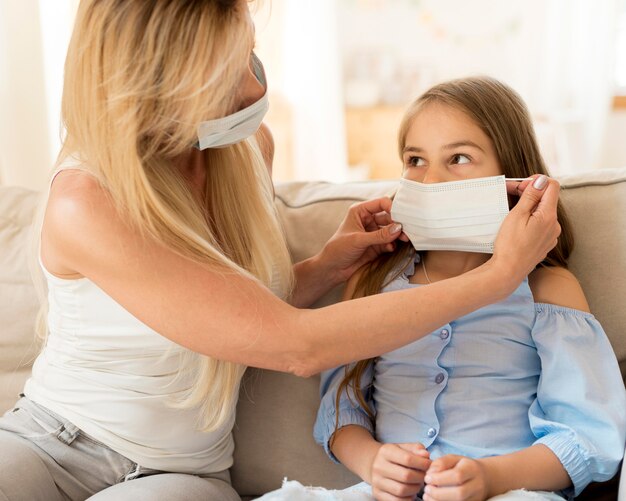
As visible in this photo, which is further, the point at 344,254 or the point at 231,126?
the point at 344,254

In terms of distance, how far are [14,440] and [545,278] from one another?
934 mm

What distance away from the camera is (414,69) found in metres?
4.33

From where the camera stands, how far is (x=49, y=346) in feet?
4.47

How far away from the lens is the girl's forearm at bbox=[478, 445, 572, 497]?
1164mm

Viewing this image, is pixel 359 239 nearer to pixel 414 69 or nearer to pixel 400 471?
pixel 400 471

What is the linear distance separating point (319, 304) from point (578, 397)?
0.52 metres

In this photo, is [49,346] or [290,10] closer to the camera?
[49,346]

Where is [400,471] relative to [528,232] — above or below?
below

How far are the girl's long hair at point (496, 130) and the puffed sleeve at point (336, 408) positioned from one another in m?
0.01

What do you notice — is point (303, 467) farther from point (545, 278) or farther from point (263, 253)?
point (545, 278)

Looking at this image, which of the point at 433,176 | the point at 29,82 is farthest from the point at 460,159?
the point at 29,82

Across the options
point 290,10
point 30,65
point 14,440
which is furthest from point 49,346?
point 290,10

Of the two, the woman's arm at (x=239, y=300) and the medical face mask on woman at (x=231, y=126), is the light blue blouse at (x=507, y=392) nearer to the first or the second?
the woman's arm at (x=239, y=300)

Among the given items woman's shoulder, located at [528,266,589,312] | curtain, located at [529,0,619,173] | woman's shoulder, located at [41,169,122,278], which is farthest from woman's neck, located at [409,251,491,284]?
curtain, located at [529,0,619,173]
